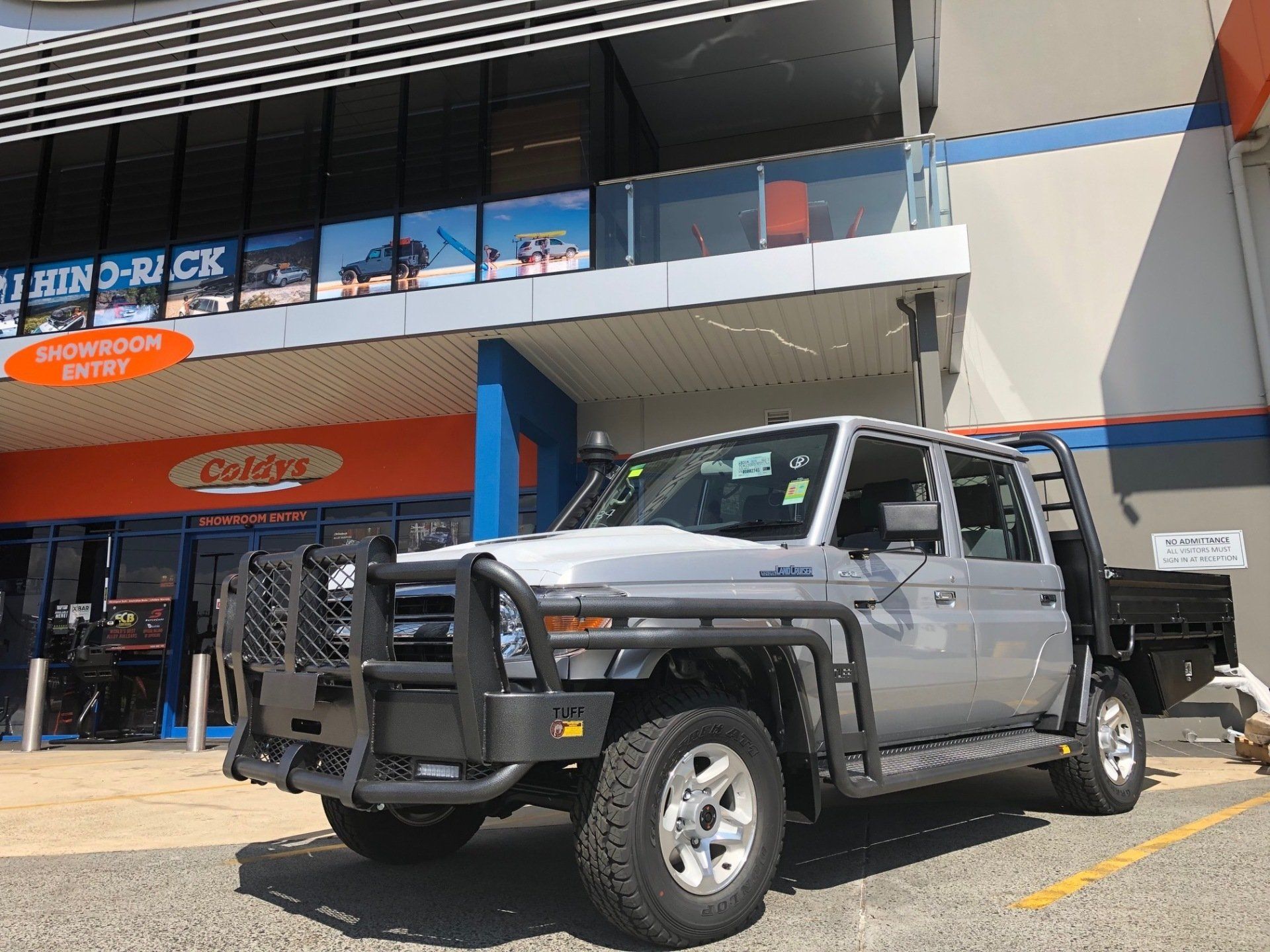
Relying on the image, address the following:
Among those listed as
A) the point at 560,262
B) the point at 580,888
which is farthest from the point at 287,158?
the point at 580,888

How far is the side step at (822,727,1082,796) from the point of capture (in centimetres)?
383

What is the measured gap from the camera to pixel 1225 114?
37.7 ft

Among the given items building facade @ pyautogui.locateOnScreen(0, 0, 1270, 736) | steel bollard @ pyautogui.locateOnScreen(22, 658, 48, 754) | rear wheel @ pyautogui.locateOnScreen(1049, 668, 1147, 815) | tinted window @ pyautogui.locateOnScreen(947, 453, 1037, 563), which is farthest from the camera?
steel bollard @ pyautogui.locateOnScreen(22, 658, 48, 754)

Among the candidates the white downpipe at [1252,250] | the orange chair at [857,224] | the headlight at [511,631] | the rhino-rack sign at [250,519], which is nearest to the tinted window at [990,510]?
the headlight at [511,631]

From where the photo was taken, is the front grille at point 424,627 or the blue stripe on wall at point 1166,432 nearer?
the front grille at point 424,627

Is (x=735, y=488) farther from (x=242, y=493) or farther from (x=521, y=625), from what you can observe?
(x=242, y=493)

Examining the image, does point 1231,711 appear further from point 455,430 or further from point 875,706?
point 455,430

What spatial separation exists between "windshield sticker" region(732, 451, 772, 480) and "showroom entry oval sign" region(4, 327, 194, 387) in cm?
783

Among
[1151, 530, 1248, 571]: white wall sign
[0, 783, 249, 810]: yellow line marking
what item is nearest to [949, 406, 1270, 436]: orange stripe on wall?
[1151, 530, 1248, 571]: white wall sign

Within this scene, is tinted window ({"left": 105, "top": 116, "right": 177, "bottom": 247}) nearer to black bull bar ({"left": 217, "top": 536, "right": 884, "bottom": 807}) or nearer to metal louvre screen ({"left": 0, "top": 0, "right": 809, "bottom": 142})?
metal louvre screen ({"left": 0, "top": 0, "right": 809, "bottom": 142})

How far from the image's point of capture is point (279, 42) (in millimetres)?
10148

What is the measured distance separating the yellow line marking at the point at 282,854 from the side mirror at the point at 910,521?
3330mm

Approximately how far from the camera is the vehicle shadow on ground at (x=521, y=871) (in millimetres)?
3529

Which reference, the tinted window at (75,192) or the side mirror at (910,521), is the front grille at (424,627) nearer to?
the side mirror at (910,521)
